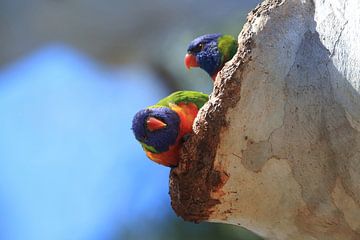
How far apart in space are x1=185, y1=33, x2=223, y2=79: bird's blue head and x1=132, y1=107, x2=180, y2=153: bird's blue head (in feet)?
1.13

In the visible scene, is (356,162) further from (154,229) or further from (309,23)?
(154,229)

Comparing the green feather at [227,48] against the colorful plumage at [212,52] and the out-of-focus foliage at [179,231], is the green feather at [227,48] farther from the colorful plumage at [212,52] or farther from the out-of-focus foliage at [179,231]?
the out-of-focus foliage at [179,231]

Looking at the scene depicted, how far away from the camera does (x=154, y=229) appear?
3100 mm

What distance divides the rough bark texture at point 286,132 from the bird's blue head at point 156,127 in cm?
13

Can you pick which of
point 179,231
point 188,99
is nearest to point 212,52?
point 188,99

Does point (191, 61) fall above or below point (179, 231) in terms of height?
above

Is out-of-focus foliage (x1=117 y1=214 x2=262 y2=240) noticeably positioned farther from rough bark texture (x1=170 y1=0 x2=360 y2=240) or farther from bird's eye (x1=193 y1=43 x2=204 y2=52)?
rough bark texture (x1=170 y1=0 x2=360 y2=240)

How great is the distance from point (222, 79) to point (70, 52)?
178 centimetres

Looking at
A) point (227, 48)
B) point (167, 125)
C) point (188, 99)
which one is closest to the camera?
point (167, 125)

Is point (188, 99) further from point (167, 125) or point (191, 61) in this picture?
point (191, 61)

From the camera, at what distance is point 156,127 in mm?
1564

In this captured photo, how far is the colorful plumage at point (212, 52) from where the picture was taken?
6.18 feet

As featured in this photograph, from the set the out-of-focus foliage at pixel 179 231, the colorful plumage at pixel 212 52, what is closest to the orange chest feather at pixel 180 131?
the colorful plumage at pixel 212 52

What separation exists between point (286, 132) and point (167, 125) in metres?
0.33
